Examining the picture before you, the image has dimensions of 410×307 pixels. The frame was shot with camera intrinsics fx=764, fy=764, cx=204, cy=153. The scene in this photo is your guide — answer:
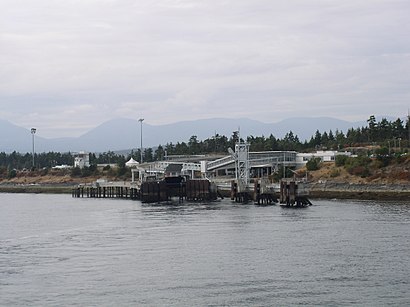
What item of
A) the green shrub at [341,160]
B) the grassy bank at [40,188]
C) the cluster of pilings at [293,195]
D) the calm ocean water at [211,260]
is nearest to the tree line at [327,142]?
the green shrub at [341,160]

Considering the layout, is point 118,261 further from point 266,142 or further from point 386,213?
point 266,142

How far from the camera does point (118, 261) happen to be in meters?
36.8

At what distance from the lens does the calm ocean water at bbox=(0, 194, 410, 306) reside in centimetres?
2916

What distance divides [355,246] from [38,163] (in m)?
135

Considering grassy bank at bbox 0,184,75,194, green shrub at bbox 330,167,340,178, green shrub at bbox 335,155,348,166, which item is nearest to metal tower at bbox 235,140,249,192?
green shrub at bbox 330,167,340,178

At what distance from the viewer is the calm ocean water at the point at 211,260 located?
2916 cm

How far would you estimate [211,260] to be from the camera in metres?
36.9

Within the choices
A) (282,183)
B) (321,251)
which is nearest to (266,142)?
(282,183)

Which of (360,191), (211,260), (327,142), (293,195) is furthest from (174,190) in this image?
(211,260)

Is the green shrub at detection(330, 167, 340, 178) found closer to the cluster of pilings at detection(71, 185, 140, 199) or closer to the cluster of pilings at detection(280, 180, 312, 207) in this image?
the cluster of pilings at detection(280, 180, 312, 207)

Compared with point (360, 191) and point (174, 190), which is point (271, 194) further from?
point (174, 190)

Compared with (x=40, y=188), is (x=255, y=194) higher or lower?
lower

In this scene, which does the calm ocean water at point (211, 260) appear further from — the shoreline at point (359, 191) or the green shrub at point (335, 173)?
the green shrub at point (335, 173)

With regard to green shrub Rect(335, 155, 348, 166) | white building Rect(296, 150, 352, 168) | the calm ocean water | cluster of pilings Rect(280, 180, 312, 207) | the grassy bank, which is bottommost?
the calm ocean water
